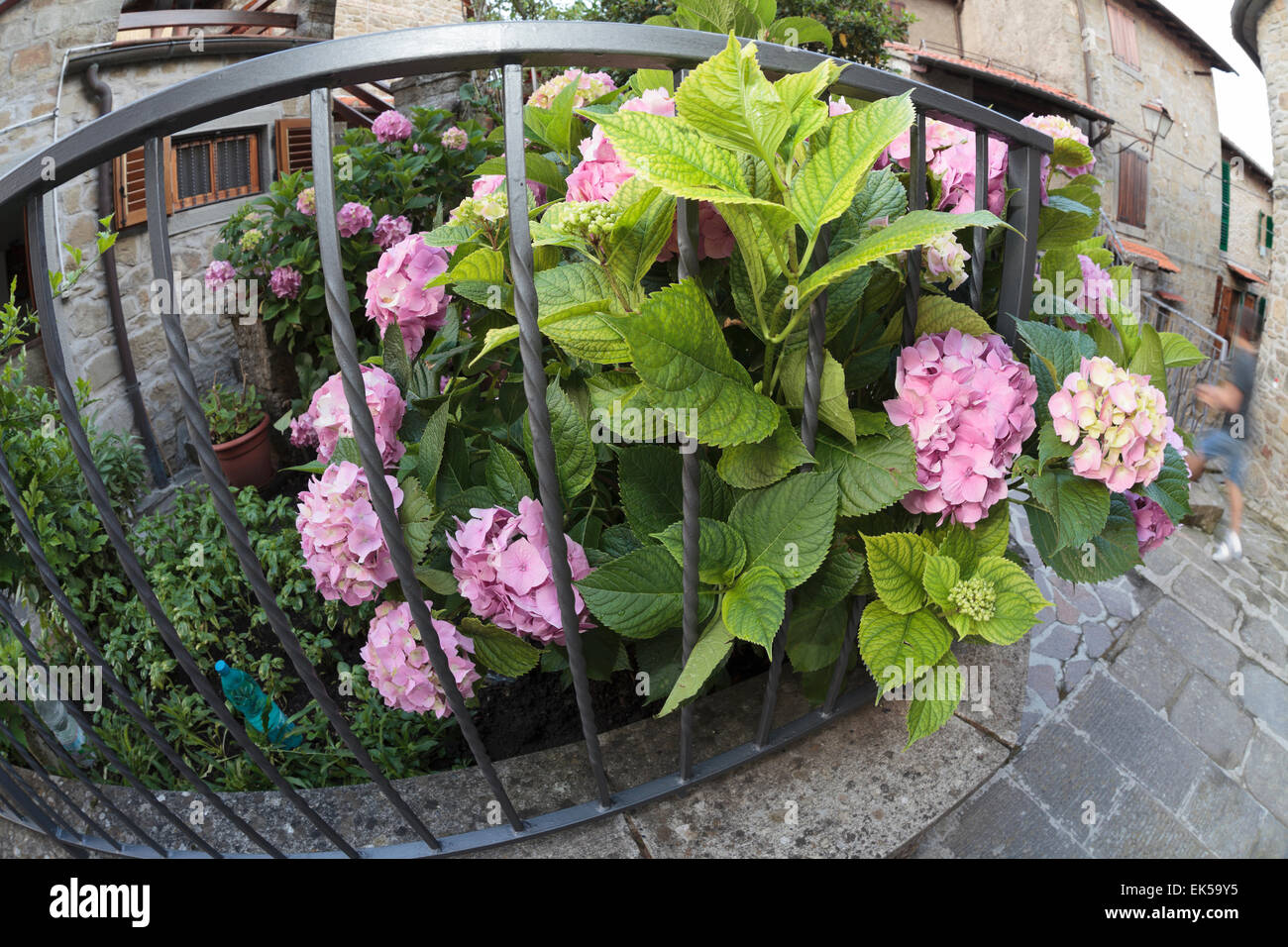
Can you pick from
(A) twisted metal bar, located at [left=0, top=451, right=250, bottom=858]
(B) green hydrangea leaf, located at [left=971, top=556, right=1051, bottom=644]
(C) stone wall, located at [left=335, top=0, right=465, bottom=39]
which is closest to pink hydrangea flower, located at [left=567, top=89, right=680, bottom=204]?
(B) green hydrangea leaf, located at [left=971, top=556, right=1051, bottom=644]

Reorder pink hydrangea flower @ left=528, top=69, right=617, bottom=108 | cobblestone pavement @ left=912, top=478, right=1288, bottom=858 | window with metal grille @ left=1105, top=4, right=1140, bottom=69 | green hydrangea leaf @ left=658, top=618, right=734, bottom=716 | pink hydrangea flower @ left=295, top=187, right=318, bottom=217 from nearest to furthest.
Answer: green hydrangea leaf @ left=658, top=618, right=734, bottom=716
pink hydrangea flower @ left=528, top=69, right=617, bottom=108
cobblestone pavement @ left=912, top=478, right=1288, bottom=858
pink hydrangea flower @ left=295, top=187, right=318, bottom=217
window with metal grille @ left=1105, top=4, right=1140, bottom=69

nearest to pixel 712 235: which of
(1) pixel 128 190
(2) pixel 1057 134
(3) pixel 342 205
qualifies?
(2) pixel 1057 134

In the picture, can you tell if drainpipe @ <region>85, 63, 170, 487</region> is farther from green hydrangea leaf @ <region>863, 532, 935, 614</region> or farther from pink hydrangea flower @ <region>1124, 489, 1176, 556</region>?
pink hydrangea flower @ <region>1124, 489, 1176, 556</region>

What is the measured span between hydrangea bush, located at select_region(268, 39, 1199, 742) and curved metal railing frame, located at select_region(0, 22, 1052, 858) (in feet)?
0.13

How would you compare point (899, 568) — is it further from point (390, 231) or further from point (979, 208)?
point (390, 231)

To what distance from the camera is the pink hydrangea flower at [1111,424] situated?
0.76 metres

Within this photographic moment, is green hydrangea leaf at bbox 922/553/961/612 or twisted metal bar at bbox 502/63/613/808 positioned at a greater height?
twisted metal bar at bbox 502/63/613/808

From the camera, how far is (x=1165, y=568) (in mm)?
3293

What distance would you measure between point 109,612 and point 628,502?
6.21ft

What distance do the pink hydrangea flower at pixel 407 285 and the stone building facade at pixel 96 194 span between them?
2.94 metres

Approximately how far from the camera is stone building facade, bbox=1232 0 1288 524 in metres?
6.90

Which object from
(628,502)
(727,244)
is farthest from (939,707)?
(727,244)

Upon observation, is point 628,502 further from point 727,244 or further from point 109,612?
point 109,612

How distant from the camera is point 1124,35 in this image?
1103 cm
